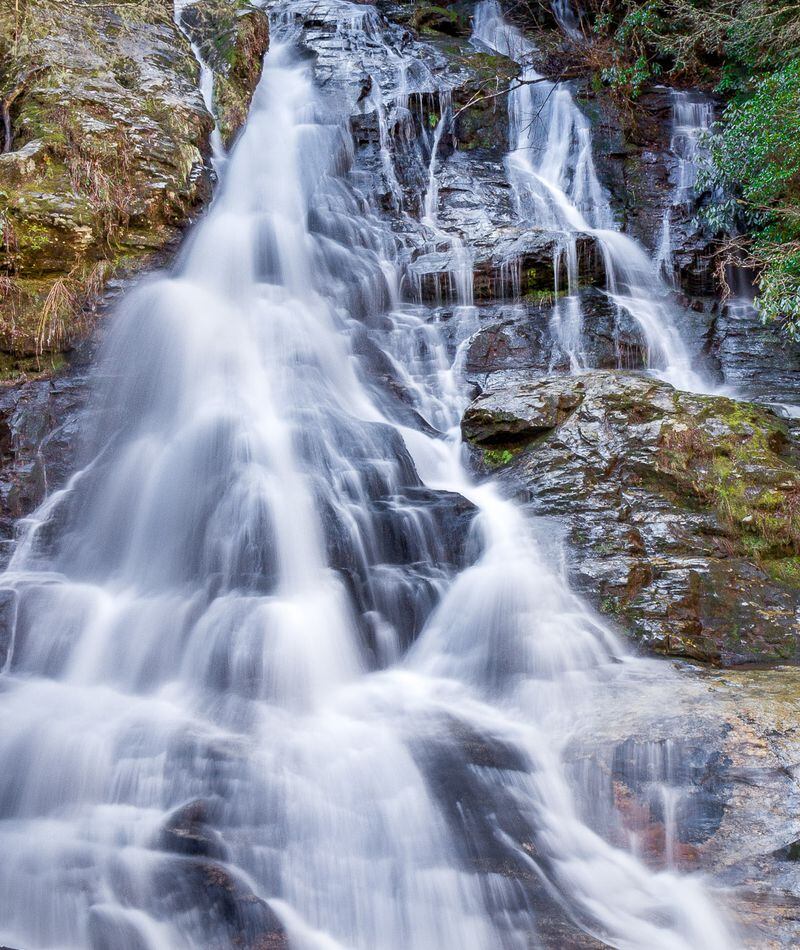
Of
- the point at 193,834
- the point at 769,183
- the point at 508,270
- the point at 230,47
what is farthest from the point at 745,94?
the point at 193,834

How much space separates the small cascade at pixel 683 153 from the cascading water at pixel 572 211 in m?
0.44

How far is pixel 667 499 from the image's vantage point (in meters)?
5.81

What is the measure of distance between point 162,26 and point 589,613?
1211 centimetres

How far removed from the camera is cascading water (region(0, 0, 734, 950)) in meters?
3.08

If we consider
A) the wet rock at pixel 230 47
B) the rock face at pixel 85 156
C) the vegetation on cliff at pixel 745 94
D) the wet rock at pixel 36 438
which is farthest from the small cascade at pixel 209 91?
the vegetation on cliff at pixel 745 94

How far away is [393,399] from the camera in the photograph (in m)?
8.42

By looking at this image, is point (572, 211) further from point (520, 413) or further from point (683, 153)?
point (520, 413)

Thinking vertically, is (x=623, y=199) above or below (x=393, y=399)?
above

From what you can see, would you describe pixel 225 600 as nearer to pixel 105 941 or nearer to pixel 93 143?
pixel 105 941

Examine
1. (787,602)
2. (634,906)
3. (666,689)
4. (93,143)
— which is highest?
(93,143)

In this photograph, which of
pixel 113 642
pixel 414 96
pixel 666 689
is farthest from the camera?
pixel 414 96

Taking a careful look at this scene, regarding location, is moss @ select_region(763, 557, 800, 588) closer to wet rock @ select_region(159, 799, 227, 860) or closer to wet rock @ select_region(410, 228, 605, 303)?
wet rock @ select_region(159, 799, 227, 860)

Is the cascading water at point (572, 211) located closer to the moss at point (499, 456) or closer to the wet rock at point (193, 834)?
the moss at point (499, 456)

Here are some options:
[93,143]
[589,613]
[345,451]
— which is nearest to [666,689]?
[589,613]
